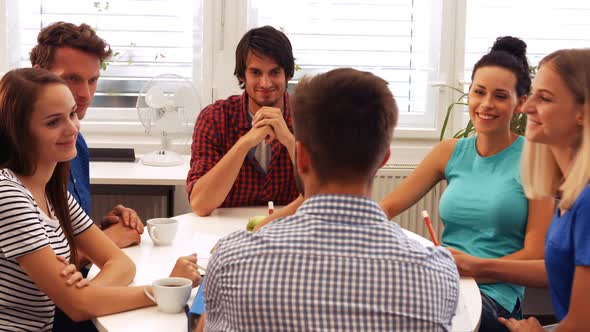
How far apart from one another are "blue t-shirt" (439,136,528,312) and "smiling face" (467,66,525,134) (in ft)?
0.27

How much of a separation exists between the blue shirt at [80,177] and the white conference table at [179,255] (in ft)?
0.90

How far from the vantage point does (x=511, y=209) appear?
2193mm

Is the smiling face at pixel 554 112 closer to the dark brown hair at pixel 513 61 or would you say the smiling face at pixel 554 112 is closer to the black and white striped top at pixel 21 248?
the dark brown hair at pixel 513 61

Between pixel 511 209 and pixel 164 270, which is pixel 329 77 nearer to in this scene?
pixel 164 270

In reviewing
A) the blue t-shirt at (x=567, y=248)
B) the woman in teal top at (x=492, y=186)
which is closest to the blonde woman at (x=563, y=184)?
the blue t-shirt at (x=567, y=248)

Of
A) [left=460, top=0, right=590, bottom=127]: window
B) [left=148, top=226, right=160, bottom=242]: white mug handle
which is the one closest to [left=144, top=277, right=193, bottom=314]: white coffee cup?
[left=148, top=226, right=160, bottom=242]: white mug handle

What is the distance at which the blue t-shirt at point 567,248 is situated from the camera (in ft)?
5.26

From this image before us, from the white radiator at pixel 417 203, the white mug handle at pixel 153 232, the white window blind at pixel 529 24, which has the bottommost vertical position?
the white radiator at pixel 417 203

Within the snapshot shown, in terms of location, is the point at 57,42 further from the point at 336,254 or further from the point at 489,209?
the point at 336,254

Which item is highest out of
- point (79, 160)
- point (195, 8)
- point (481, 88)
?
point (195, 8)

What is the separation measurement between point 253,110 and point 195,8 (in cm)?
142

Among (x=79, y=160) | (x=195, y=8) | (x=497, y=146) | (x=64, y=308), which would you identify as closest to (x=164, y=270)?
(x=64, y=308)

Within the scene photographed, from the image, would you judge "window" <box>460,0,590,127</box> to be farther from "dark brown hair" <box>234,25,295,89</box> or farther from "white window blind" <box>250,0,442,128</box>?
"dark brown hair" <box>234,25,295,89</box>

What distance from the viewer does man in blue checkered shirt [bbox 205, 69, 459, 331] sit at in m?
1.14
